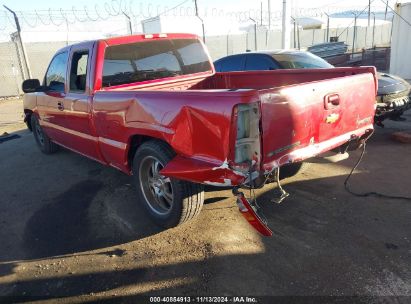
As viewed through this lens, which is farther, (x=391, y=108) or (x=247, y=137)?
(x=391, y=108)

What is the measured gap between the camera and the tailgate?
9.42ft

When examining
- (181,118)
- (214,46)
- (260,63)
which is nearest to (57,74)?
(181,118)

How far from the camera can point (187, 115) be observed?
3018 millimetres

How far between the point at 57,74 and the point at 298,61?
4618 millimetres

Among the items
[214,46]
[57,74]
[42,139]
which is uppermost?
[57,74]

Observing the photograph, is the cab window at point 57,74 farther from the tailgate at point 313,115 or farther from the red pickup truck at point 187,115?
the tailgate at point 313,115

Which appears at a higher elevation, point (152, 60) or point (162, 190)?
point (152, 60)

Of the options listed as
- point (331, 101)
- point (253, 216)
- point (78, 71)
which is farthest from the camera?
point (78, 71)

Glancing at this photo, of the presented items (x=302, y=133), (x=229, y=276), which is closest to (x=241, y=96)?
(x=302, y=133)

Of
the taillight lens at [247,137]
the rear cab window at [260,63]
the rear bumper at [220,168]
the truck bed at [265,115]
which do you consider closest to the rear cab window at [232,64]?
the rear cab window at [260,63]

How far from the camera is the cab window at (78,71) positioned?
4.55 meters

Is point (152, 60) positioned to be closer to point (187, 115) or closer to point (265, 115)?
point (187, 115)

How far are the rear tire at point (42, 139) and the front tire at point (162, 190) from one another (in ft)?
11.6

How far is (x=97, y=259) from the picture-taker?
3.40m
